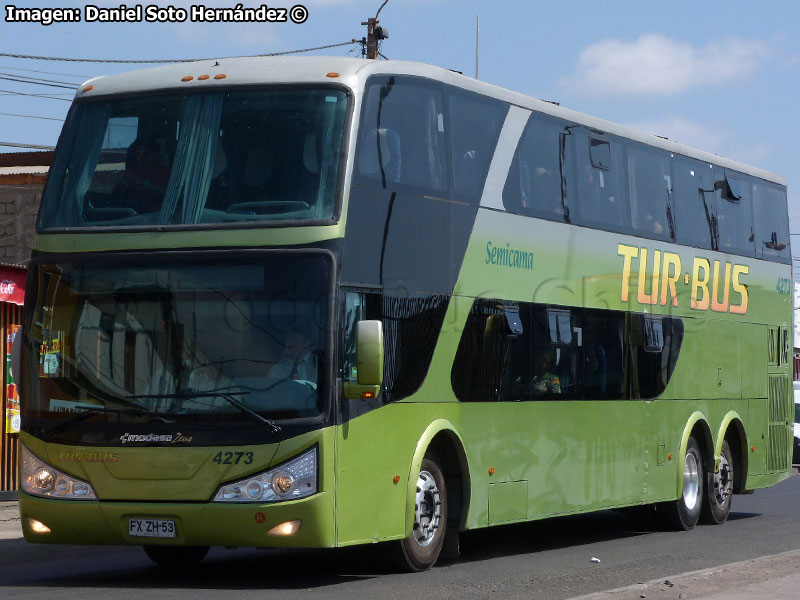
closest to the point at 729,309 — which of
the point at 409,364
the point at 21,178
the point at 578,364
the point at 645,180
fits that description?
the point at 645,180

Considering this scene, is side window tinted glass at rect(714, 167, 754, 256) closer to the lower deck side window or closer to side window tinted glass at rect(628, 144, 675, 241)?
side window tinted glass at rect(628, 144, 675, 241)

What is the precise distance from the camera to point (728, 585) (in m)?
11.6

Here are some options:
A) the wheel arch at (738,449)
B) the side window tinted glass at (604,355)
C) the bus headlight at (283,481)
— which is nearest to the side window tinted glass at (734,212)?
the wheel arch at (738,449)

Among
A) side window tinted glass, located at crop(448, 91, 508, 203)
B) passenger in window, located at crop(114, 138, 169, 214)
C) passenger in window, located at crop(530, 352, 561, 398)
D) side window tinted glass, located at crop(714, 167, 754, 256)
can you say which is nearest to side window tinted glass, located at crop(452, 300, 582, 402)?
passenger in window, located at crop(530, 352, 561, 398)

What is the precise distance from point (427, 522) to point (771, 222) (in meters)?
9.73

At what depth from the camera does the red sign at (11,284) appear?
1961 cm

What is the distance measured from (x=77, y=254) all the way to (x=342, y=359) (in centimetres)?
232

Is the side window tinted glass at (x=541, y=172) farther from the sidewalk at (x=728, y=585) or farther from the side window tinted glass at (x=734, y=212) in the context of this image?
the side window tinted glass at (x=734, y=212)


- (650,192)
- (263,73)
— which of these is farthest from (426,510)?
(650,192)

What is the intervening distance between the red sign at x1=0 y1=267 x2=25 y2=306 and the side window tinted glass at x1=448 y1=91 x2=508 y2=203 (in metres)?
A: 8.14

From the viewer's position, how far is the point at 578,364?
15633 mm

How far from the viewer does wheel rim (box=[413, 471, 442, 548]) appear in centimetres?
1281

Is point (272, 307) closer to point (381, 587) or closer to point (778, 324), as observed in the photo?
point (381, 587)

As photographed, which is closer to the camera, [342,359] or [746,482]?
[342,359]
